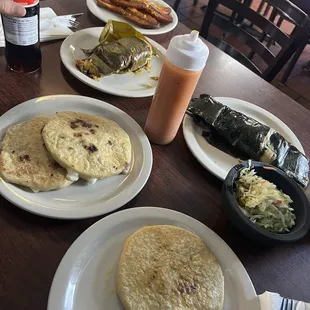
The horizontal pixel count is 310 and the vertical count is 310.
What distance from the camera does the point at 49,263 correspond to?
696mm

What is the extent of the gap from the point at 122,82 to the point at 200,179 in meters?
0.46

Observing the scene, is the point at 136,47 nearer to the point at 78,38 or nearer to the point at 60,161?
the point at 78,38

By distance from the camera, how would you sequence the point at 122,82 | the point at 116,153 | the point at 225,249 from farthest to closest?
1. the point at 122,82
2. the point at 116,153
3. the point at 225,249

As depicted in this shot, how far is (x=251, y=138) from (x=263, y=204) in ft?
0.90

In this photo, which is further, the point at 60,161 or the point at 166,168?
the point at 166,168

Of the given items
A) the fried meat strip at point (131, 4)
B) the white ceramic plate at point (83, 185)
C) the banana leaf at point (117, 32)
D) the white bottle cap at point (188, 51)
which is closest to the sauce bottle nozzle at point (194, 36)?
the white bottle cap at point (188, 51)

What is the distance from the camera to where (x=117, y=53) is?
1.21 meters

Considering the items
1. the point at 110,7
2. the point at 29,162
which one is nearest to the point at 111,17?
the point at 110,7

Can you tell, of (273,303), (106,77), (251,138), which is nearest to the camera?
(273,303)

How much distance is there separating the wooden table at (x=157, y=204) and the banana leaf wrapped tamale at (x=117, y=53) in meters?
0.08

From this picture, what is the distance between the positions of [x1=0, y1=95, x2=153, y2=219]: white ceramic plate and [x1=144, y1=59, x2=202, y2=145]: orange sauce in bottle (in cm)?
5

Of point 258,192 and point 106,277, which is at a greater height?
point 258,192

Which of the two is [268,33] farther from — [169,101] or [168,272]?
[168,272]

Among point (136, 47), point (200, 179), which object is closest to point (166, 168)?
point (200, 179)
